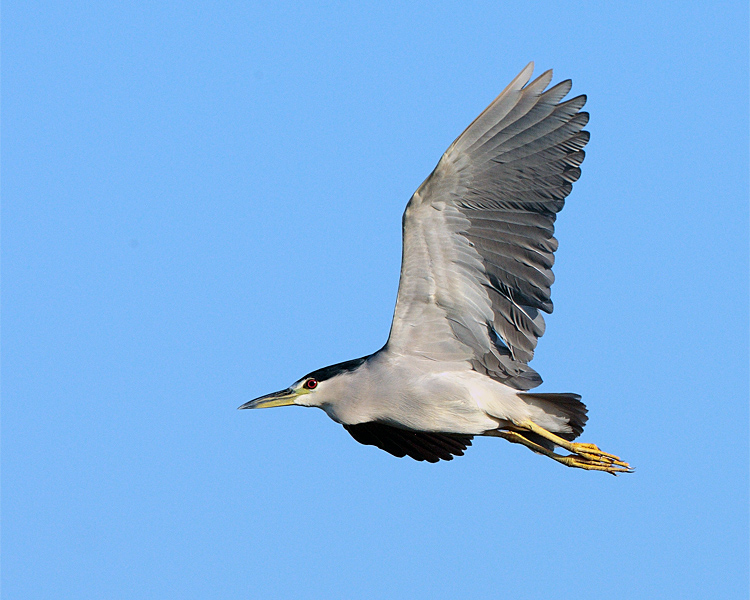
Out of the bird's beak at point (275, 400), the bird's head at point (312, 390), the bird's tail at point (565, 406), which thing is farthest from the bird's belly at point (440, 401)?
the bird's beak at point (275, 400)

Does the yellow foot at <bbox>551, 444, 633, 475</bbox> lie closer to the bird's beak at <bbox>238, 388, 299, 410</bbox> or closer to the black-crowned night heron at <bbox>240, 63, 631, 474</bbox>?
the black-crowned night heron at <bbox>240, 63, 631, 474</bbox>

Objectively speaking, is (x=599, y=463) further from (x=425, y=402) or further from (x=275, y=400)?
(x=275, y=400)

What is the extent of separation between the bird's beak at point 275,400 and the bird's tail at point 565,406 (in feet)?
6.46

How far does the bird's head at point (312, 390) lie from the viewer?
8875 mm

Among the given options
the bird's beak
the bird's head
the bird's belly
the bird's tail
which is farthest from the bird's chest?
the bird's beak

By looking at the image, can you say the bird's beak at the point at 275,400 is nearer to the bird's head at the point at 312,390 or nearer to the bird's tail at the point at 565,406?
the bird's head at the point at 312,390

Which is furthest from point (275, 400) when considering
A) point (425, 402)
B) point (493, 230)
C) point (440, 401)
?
point (493, 230)

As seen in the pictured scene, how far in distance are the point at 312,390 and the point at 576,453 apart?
2.30m

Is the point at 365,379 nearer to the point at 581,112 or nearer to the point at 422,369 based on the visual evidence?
the point at 422,369

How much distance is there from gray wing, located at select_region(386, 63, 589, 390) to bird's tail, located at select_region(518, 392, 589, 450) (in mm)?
346

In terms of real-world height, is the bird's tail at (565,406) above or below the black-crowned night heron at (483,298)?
below

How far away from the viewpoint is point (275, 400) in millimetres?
9125

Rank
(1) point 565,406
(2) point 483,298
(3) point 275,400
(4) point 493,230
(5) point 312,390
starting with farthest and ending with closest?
(3) point 275,400 < (5) point 312,390 < (1) point 565,406 < (2) point 483,298 < (4) point 493,230

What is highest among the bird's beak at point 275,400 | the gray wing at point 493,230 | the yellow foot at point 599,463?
the gray wing at point 493,230
